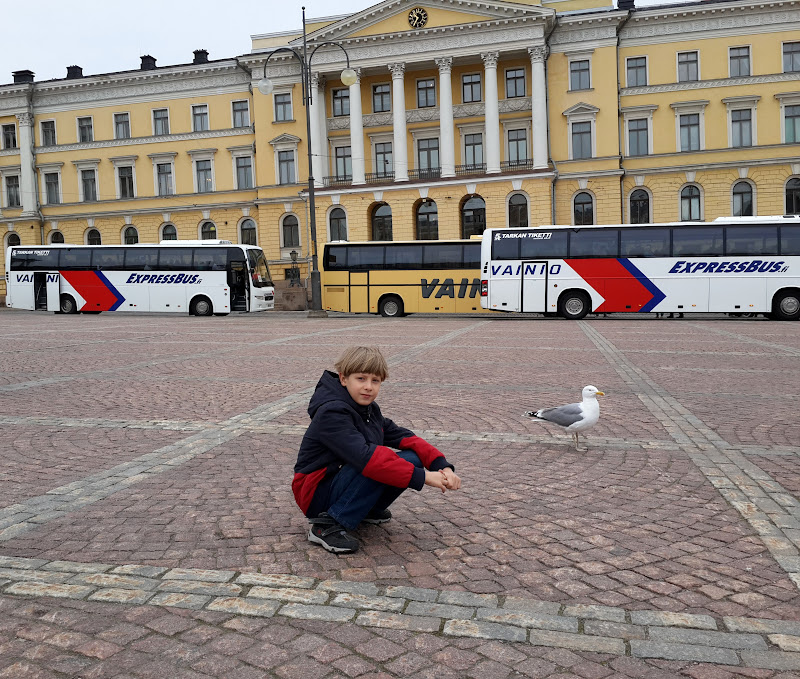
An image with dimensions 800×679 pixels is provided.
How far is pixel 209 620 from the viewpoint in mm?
2924

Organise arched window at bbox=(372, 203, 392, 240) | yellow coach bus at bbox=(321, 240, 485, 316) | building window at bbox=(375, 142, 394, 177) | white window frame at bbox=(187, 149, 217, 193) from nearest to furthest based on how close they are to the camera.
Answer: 1. yellow coach bus at bbox=(321, 240, 485, 316)
2. arched window at bbox=(372, 203, 392, 240)
3. building window at bbox=(375, 142, 394, 177)
4. white window frame at bbox=(187, 149, 217, 193)

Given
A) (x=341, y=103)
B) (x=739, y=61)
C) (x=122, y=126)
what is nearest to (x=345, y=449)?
(x=739, y=61)

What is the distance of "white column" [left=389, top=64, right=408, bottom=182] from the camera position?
44938mm

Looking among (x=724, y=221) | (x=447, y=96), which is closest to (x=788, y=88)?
(x=447, y=96)

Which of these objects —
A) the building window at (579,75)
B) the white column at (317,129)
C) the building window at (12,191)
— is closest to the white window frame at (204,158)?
the white column at (317,129)

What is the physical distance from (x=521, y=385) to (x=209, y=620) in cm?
662

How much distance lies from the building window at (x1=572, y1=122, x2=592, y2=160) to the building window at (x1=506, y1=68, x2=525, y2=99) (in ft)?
13.1

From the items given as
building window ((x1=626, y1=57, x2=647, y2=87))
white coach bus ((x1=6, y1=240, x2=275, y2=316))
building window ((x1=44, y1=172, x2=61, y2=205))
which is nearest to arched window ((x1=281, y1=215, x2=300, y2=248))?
white coach bus ((x1=6, y1=240, x2=275, y2=316))

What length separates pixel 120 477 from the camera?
5.03m

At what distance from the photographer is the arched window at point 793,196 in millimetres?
42125

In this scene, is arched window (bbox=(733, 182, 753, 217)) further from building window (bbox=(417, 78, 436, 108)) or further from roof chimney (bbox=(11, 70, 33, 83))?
roof chimney (bbox=(11, 70, 33, 83))

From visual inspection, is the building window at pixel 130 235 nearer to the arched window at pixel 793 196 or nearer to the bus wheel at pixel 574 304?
the bus wheel at pixel 574 304

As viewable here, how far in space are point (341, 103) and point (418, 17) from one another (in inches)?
296

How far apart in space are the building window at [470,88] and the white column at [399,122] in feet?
12.6
